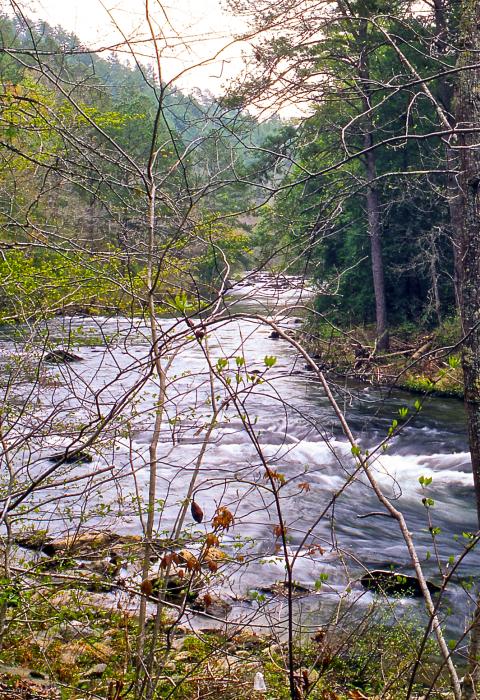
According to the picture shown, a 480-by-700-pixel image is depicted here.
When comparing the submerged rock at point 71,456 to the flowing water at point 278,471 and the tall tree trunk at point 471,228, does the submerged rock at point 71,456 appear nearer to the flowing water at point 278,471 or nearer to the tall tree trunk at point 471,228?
the flowing water at point 278,471

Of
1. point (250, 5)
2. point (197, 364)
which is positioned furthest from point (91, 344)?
point (197, 364)

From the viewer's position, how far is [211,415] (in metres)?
9.71

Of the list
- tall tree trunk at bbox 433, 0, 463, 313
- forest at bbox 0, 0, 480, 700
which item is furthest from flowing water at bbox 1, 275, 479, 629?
tall tree trunk at bbox 433, 0, 463, 313

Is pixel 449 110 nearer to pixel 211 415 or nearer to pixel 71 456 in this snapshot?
pixel 211 415

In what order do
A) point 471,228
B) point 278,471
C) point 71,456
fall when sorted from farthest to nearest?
point 278,471 < point 471,228 < point 71,456

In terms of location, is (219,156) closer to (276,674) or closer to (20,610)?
(20,610)

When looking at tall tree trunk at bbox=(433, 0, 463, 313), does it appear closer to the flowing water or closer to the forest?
the forest

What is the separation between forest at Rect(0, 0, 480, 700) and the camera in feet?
11.4

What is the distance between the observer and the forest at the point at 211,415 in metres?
3.47

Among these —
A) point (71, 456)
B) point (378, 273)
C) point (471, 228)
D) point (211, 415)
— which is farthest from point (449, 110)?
point (71, 456)

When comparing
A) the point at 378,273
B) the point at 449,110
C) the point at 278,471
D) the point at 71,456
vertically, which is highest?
the point at 449,110

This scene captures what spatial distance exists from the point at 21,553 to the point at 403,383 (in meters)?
12.5

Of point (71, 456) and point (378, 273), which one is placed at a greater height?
point (378, 273)

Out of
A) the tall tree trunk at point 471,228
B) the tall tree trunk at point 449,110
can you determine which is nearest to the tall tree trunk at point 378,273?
the tall tree trunk at point 449,110
